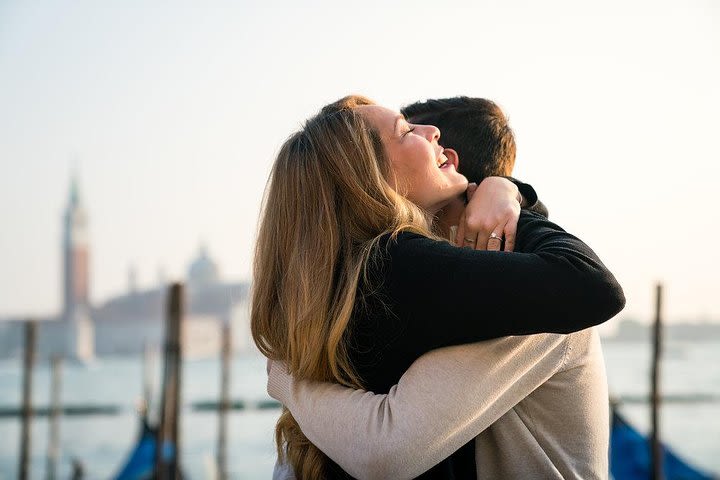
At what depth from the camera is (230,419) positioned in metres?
26.2

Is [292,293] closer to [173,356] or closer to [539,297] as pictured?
[539,297]

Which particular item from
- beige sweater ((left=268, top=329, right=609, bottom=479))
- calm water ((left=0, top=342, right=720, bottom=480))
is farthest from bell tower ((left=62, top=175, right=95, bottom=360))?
beige sweater ((left=268, top=329, right=609, bottom=479))

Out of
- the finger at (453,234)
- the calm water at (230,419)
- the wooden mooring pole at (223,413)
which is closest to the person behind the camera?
the finger at (453,234)

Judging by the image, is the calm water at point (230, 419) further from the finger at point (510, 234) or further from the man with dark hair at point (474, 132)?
the finger at point (510, 234)

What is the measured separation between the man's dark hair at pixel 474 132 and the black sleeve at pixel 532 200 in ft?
0.83

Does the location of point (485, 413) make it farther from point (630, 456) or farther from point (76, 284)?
point (76, 284)

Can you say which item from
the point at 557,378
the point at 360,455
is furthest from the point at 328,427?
the point at 557,378

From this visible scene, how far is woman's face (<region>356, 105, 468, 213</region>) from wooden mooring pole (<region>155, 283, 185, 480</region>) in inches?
281

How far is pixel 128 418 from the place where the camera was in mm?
26078

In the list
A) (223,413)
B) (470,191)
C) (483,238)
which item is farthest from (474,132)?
(223,413)

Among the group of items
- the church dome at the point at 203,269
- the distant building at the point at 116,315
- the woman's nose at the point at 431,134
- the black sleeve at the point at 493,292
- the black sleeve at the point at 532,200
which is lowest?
the distant building at the point at 116,315

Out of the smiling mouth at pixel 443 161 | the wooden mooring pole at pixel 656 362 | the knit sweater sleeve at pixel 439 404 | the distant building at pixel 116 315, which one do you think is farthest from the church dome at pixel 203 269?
the knit sweater sleeve at pixel 439 404

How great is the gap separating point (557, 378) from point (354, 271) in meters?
0.33

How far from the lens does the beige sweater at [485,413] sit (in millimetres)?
1360
